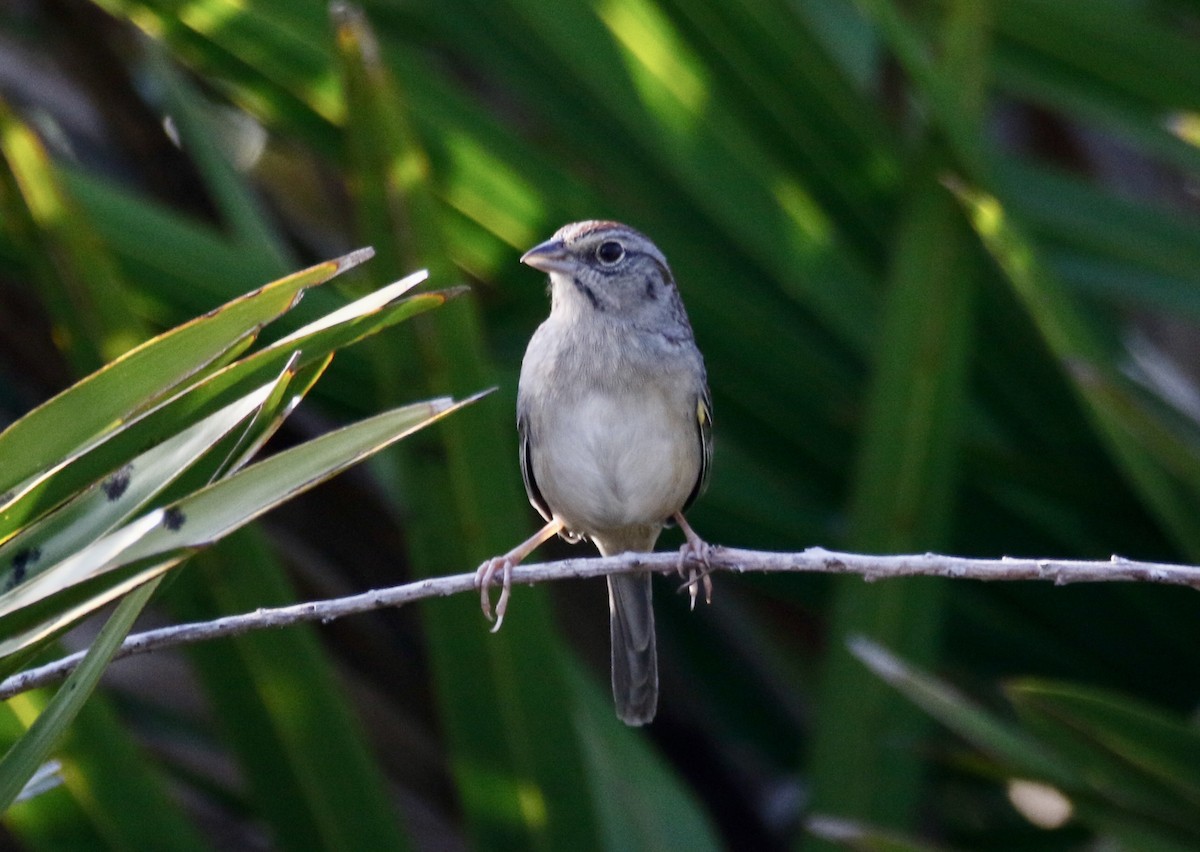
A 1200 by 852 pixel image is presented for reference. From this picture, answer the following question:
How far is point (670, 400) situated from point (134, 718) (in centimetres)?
243

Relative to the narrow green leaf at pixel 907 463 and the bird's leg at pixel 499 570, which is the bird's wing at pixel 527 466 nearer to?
the bird's leg at pixel 499 570

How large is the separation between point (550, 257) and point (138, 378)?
6.14 feet

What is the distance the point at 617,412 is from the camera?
372 cm

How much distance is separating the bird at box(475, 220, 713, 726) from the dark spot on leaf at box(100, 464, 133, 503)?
5.56ft

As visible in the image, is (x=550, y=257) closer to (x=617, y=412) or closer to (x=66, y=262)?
(x=617, y=412)

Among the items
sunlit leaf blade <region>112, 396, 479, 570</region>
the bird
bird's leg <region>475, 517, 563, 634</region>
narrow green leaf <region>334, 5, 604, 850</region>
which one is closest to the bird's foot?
bird's leg <region>475, 517, 563, 634</region>

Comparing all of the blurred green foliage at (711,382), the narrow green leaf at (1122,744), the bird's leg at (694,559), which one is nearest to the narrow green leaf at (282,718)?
the blurred green foliage at (711,382)

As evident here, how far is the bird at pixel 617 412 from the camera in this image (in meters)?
3.71

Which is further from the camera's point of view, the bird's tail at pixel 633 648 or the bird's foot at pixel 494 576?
the bird's tail at pixel 633 648

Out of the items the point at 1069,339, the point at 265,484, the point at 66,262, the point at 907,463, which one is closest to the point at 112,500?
the point at 265,484

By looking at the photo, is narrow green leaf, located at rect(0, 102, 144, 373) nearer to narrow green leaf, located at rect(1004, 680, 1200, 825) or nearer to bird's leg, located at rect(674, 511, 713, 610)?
bird's leg, located at rect(674, 511, 713, 610)

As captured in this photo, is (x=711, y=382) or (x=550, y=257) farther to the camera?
(x=711, y=382)

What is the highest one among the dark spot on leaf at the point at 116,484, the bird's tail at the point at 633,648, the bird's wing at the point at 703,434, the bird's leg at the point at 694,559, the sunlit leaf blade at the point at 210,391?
the sunlit leaf blade at the point at 210,391

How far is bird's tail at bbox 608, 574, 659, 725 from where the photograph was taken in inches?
145
